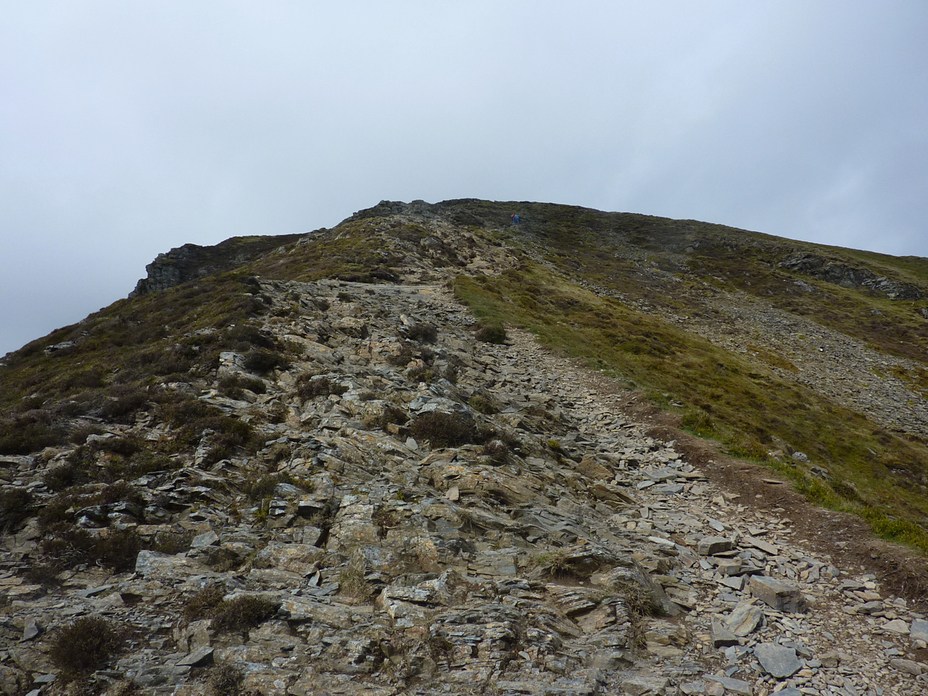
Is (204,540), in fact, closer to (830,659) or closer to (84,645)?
(84,645)

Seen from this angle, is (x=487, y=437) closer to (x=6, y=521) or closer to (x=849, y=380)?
(x=6, y=521)

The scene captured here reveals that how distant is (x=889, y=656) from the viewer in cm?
710

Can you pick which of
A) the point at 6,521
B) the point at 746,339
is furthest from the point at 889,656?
the point at 746,339

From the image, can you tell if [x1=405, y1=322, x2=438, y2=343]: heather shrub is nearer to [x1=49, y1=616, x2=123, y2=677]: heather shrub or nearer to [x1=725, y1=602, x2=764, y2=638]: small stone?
[x1=49, y1=616, x2=123, y2=677]: heather shrub

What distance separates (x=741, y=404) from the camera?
2427 cm

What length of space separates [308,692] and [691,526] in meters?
10.1

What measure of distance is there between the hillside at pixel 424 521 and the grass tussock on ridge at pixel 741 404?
A: 0.22 m

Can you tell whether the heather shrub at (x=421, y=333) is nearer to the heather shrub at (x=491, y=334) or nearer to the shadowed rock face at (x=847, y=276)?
the heather shrub at (x=491, y=334)

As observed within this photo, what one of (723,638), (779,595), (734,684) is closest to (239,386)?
(723,638)

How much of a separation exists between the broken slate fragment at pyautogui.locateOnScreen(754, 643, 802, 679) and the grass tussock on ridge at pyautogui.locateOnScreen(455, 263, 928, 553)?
18.1 feet

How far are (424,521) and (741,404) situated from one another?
21.9 meters

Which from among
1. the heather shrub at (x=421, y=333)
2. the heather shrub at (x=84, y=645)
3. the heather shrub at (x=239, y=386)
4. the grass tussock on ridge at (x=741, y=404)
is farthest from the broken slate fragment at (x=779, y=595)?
the heather shrub at (x=421, y=333)

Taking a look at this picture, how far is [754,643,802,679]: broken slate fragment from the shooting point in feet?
22.4

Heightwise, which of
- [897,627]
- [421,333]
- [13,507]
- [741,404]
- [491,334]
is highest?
[491,334]
